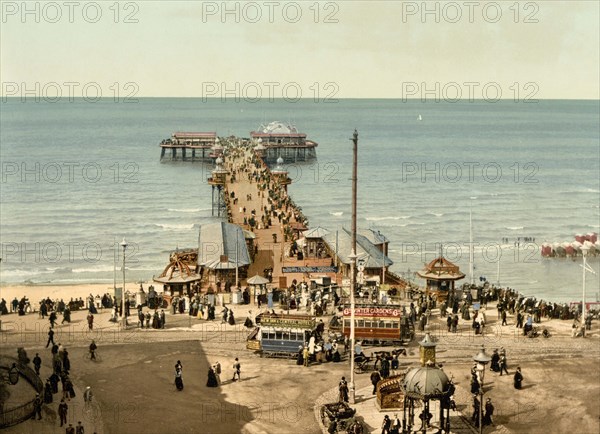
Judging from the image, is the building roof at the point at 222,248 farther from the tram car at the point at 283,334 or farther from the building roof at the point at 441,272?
the tram car at the point at 283,334

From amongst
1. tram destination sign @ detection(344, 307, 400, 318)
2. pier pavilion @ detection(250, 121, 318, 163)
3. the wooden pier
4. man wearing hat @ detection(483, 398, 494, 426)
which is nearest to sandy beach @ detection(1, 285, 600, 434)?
man wearing hat @ detection(483, 398, 494, 426)

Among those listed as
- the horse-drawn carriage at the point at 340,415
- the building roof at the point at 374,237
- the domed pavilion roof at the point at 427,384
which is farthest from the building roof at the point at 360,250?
the domed pavilion roof at the point at 427,384

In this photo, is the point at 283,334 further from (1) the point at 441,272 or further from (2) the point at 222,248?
(2) the point at 222,248

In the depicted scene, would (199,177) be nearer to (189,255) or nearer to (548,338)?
(189,255)

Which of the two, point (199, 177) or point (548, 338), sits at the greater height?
point (199, 177)

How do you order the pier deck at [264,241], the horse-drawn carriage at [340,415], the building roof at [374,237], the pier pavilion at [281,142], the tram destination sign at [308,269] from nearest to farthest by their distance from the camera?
the horse-drawn carriage at [340,415] → the tram destination sign at [308,269] → the pier deck at [264,241] → the building roof at [374,237] → the pier pavilion at [281,142]

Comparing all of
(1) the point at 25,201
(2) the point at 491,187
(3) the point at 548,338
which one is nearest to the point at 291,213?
(3) the point at 548,338
